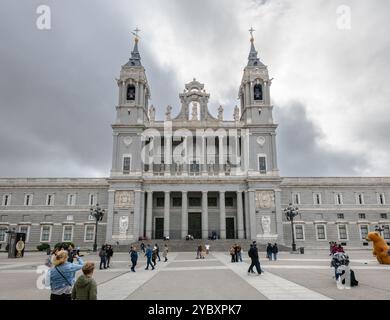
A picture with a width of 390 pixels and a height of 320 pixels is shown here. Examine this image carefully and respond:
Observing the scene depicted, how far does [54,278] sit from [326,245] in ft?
172

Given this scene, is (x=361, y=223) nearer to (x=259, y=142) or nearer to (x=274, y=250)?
(x=259, y=142)

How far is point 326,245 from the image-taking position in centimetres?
5078

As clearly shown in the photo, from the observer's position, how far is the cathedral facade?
49000 millimetres

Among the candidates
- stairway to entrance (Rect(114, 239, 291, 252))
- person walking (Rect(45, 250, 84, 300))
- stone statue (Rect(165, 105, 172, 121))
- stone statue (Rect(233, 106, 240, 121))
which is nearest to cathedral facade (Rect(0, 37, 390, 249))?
stone statue (Rect(165, 105, 172, 121))

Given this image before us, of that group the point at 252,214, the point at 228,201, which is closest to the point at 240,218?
the point at 252,214

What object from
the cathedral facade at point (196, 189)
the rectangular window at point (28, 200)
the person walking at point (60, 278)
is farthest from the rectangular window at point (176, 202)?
the person walking at point (60, 278)

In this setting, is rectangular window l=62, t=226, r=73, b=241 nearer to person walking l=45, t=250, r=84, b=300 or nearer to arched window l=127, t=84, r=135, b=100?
arched window l=127, t=84, r=135, b=100

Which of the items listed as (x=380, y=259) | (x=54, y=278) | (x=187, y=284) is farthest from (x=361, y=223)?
(x=54, y=278)

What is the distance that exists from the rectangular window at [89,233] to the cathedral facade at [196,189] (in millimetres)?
167

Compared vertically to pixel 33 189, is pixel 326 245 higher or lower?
lower

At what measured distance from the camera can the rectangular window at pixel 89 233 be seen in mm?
52250

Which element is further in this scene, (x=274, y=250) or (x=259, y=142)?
(x=259, y=142)

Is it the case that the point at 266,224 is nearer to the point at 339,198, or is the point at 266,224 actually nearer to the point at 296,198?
the point at 296,198

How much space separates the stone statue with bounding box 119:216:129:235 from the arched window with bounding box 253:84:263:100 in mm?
29995
